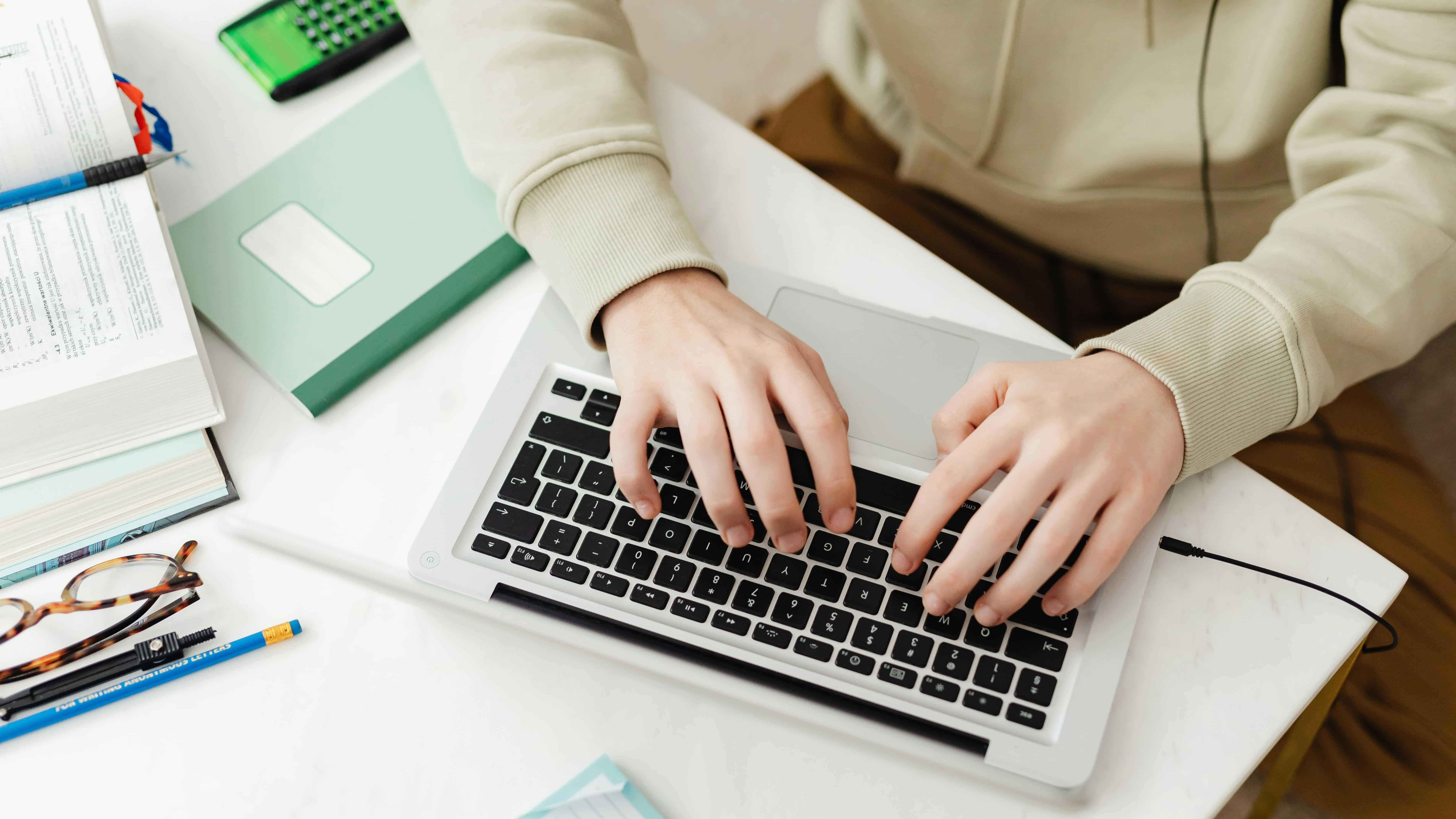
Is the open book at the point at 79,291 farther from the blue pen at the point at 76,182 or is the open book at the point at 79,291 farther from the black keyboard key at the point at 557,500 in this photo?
the black keyboard key at the point at 557,500

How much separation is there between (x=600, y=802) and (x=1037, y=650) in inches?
9.9

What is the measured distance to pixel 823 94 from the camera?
95 centimetres

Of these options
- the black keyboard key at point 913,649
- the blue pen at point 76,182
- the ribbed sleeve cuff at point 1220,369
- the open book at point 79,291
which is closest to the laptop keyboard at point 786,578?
the black keyboard key at point 913,649

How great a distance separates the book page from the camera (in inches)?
21.8

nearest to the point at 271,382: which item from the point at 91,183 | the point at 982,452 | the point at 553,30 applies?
the point at 91,183

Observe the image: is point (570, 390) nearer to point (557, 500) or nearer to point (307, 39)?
point (557, 500)

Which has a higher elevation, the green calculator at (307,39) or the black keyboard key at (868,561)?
the green calculator at (307,39)

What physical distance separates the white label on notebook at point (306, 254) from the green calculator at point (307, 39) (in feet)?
0.43

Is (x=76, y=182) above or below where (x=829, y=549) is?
above

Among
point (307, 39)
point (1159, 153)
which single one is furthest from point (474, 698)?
point (1159, 153)

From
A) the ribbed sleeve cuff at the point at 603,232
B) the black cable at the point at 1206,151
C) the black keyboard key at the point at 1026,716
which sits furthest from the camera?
the black cable at the point at 1206,151

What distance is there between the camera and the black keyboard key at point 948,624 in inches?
18.9

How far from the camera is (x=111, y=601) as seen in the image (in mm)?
516

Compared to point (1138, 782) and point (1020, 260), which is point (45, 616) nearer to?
point (1138, 782)
